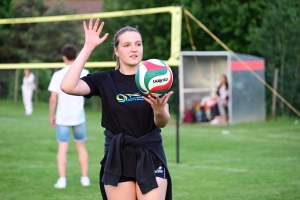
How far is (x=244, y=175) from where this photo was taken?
10.9 meters

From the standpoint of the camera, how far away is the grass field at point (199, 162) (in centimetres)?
941

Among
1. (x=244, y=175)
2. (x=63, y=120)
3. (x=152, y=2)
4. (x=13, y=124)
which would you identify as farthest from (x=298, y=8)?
(x=63, y=120)

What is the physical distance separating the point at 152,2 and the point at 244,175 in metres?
17.7

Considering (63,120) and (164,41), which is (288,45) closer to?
(164,41)

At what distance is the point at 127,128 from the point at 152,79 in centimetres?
54

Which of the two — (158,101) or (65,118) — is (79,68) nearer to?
(158,101)

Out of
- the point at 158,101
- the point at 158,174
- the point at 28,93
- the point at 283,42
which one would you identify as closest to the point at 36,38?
the point at 28,93

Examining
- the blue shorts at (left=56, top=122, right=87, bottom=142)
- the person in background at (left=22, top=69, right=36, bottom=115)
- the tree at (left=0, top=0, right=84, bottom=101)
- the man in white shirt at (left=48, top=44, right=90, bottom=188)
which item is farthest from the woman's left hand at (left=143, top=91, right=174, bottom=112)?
the tree at (left=0, top=0, right=84, bottom=101)

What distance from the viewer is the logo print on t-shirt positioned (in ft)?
17.5

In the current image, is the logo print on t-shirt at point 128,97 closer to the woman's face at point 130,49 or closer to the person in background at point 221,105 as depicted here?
the woman's face at point 130,49

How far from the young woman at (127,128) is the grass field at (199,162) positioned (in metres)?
3.69

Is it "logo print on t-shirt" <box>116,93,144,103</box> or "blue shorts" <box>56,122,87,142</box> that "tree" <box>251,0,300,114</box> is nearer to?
"blue shorts" <box>56,122,87,142</box>

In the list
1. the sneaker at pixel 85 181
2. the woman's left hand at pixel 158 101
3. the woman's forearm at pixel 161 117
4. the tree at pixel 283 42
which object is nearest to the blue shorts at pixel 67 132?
the sneaker at pixel 85 181

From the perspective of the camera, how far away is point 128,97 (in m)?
5.34
